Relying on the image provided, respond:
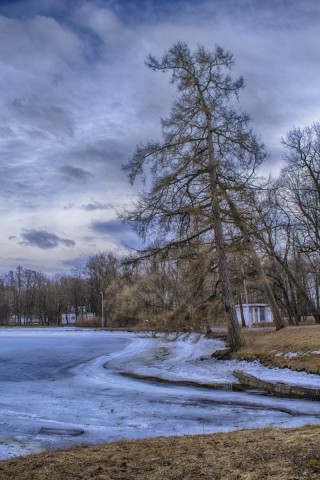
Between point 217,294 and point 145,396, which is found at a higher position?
point 217,294

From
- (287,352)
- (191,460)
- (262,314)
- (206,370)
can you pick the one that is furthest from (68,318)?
(191,460)

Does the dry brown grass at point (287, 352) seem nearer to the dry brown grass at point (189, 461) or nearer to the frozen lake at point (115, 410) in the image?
the frozen lake at point (115, 410)

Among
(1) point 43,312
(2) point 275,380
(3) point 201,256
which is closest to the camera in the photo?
(2) point 275,380

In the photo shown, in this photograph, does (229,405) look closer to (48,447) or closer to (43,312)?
(48,447)

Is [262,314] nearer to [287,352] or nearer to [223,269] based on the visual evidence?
[223,269]

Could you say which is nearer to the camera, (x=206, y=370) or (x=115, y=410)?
(x=115, y=410)

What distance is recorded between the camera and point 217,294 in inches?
848

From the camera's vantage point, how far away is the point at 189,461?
15.8 ft

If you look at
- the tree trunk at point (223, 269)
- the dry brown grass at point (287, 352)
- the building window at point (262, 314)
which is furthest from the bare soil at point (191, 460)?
the building window at point (262, 314)

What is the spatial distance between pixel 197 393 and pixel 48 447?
635 cm

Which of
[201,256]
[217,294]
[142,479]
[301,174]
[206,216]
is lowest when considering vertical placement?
[142,479]

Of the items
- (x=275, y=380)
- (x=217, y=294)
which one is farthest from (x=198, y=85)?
(x=275, y=380)

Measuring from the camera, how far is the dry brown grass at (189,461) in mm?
4285

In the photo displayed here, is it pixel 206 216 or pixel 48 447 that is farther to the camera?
pixel 206 216
